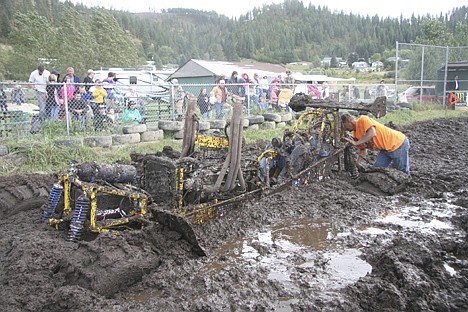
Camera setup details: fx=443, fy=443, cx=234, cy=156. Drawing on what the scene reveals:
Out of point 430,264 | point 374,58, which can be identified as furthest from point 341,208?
point 374,58

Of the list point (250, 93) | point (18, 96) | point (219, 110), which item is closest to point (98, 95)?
point (18, 96)

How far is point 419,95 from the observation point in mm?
23328

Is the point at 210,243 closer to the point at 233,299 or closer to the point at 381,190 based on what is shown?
the point at 233,299

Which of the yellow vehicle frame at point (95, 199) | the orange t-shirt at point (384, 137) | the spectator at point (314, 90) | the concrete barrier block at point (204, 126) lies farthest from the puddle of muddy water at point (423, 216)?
the spectator at point (314, 90)

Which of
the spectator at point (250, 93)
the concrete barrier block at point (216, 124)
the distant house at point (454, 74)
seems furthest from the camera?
the distant house at point (454, 74)

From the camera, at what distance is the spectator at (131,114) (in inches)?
480

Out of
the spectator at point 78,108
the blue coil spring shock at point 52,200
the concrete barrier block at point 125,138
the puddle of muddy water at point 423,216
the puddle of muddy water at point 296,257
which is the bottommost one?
the puddle of muddy water at point 296,257

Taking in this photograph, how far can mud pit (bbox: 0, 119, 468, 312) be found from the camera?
14.0ft

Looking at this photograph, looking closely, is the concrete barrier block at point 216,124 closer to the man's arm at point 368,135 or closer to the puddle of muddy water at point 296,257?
the man's arm at point 368,135

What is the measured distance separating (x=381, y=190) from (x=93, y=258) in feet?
18.7

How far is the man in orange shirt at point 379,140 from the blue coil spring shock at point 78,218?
566 cm

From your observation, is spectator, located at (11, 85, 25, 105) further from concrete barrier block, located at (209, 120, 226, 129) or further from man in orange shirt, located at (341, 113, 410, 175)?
man in orange shirt, located at (341, 113, 410, 175)

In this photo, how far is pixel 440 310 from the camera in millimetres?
4125

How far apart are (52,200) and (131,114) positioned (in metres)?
7.04
